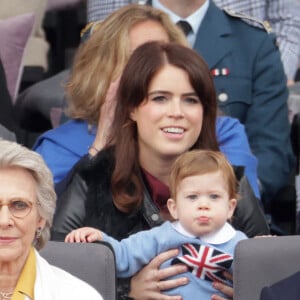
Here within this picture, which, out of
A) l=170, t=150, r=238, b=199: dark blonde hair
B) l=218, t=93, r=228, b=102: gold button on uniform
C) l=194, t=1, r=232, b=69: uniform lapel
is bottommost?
l=170, t=150, r=238, b=199: dark blonde hair

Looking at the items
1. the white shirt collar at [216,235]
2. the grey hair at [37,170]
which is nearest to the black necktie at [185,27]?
the white shirt collar at [216,235]

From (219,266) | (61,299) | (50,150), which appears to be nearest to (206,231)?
(219,266)

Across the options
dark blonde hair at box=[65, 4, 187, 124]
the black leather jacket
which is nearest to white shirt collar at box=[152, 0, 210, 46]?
dark blonde hair at box=[65, 4, 187, 124]

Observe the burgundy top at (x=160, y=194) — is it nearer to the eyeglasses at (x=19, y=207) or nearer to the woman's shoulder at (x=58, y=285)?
the woman's shoulder at (x=58, y=285)

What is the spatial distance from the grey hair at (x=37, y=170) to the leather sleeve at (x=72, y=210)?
83 centimetres

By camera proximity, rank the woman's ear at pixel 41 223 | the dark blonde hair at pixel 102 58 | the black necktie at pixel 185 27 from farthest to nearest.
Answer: the black necktie at pixel 185 27 → the dark blonde hair at pixel 102 58 → the woman's ear at pixel 41 223

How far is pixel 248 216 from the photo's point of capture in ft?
15.7

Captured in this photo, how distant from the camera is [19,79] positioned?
648 centimetres

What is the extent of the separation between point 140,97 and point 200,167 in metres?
0.55

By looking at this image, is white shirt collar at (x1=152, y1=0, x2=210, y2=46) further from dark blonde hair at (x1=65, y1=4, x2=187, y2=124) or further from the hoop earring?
the hoop earring

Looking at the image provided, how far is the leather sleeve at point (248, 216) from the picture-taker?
4770 mm

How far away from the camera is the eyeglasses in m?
3.76

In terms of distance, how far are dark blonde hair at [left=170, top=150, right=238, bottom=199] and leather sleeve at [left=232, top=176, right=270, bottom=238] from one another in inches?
10.4

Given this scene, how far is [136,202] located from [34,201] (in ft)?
3.08
